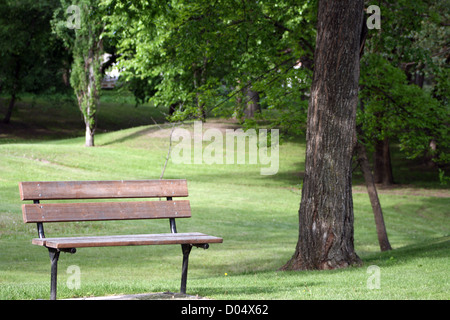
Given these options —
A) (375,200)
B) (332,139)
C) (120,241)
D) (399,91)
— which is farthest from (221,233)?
(120,241)

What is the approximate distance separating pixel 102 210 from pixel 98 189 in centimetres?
23

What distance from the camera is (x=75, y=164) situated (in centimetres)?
2900

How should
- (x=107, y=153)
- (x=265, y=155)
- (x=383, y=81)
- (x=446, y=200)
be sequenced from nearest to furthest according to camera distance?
(x=383, y=81) < (x=446, y=200) < (x=107, y=153) < (x=265, y=155)

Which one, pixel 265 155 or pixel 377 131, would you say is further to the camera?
pixel 265 155

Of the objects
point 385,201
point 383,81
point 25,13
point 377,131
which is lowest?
point 385,201

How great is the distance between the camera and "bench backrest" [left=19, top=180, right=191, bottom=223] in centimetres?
617

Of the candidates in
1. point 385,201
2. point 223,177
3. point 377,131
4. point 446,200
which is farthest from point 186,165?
point 377,131

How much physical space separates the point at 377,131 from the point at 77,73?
2001cm

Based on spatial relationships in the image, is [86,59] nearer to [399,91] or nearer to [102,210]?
[399,91]

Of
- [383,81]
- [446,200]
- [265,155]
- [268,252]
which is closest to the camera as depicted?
[268,252]

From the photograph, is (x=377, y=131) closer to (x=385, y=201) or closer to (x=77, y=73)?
(x=385, y=201)

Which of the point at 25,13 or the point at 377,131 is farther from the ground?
the point at 25,13

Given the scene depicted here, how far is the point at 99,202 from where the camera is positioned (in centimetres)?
648

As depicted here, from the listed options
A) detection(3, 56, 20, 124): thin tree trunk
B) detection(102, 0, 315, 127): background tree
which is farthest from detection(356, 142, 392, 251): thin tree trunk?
detection(3, 56, 20, 124): thin tree trunk
